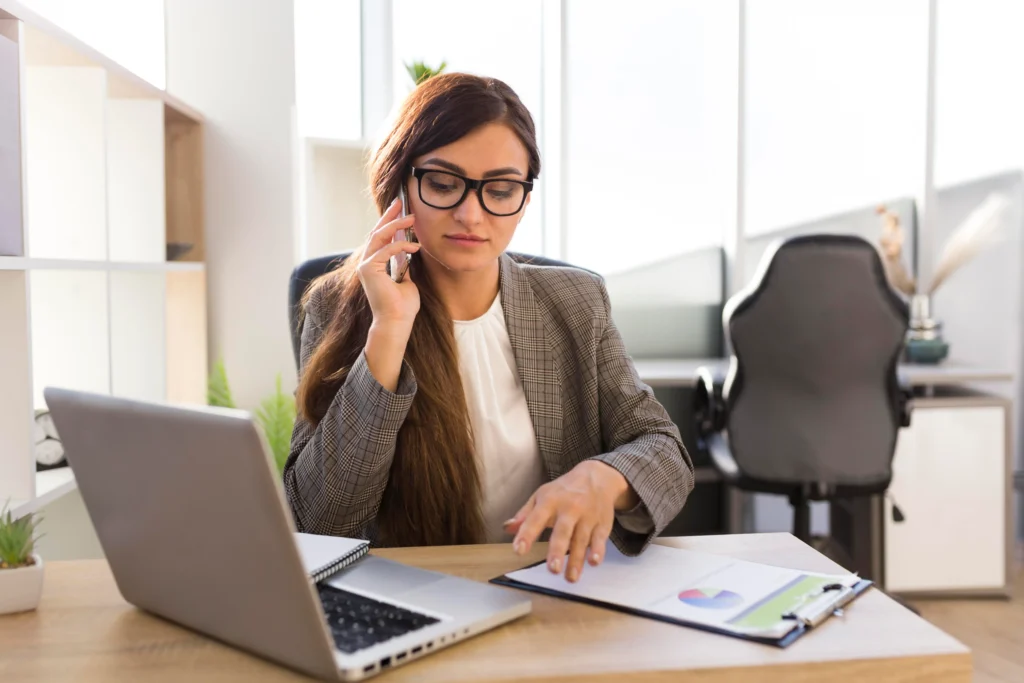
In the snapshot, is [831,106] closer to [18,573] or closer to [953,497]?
[953,497]

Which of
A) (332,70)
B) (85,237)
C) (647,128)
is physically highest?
(332,70)

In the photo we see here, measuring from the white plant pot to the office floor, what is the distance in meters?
2.43

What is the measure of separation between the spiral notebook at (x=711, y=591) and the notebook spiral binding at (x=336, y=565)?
0.47 feet

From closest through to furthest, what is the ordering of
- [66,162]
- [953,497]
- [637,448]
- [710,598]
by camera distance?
[710,598] < [637,448] < [66,162] < [953,497]

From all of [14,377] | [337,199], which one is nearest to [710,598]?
[14,377]

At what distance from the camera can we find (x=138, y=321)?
8.05 ft

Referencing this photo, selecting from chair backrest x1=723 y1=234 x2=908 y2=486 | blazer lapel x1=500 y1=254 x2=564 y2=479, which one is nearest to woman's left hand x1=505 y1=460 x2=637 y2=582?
blazer lapel x1=500 y1=254 x2=564 y2=479

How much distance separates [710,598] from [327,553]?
0.38 m

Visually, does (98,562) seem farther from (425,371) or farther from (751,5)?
(751,5)

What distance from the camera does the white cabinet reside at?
324 centimetres

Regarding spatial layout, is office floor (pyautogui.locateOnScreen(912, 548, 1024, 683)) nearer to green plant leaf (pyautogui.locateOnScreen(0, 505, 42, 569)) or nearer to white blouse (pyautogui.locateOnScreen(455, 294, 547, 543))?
white blouse (pyautogui.locateOnScreen(455, 294, 547, 543))

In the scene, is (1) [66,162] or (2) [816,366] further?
(2) [816,366]

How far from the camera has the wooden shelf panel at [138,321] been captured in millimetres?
2443

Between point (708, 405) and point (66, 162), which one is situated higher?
point (66, 162)
